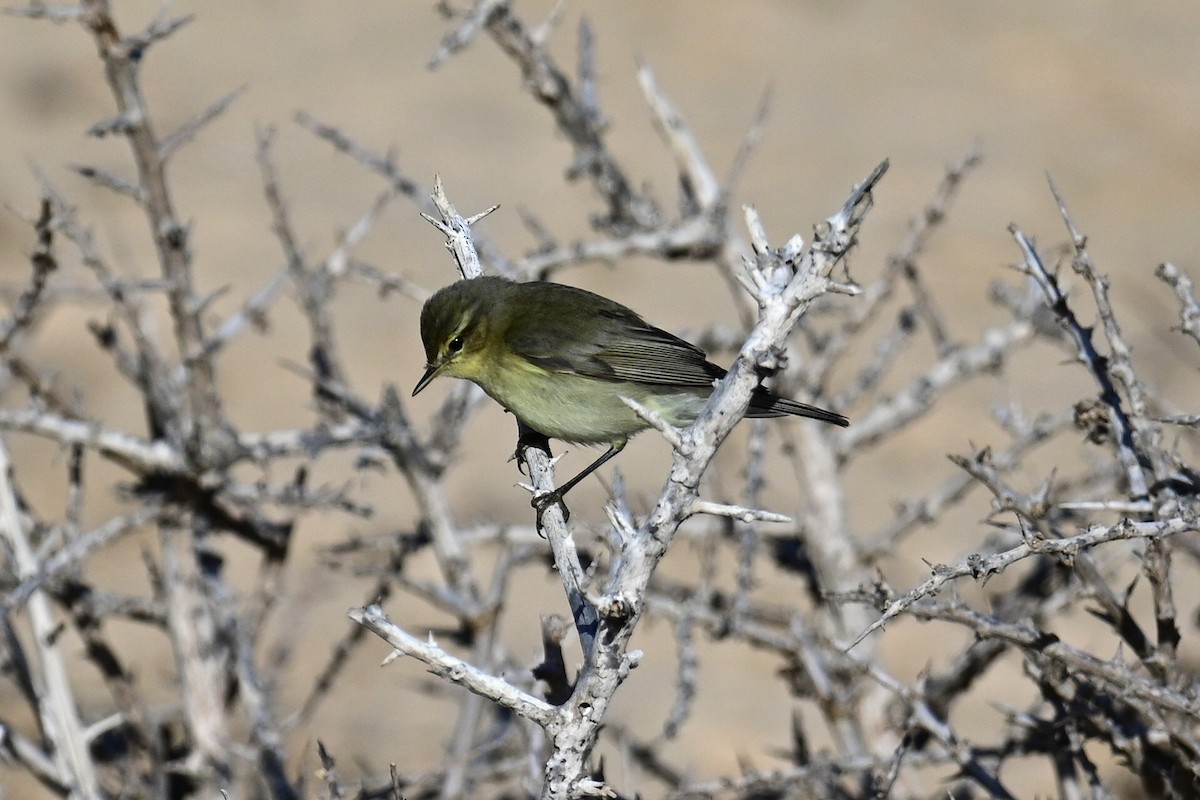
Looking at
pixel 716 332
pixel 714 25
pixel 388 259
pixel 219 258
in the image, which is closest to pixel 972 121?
pixel 714 25

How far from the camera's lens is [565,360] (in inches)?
206

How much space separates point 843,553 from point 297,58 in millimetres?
12687

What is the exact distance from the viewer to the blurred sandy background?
30.1 feet

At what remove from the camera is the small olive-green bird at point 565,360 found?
497cm

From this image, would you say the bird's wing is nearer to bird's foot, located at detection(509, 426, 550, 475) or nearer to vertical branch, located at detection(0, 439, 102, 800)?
bird's foot, located at detection(509, 426, 550, 475)

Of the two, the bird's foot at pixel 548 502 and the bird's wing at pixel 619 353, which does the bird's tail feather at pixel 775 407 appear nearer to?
the bird's wing at pixel 619 353

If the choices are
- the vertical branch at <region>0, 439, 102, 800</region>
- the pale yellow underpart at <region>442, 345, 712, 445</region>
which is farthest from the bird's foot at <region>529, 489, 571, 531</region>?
the vertical branch at <region>0, 439, 102, 800</region>

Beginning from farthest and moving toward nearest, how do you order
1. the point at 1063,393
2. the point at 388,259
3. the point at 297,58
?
1. the point at 297,58
2. the point at 388,259
3. the point at 1063,393

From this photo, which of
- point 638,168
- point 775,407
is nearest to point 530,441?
point 775,407

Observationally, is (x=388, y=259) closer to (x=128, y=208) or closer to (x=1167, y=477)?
(x=128, y=208)

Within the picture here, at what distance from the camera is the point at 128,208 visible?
1358 cm

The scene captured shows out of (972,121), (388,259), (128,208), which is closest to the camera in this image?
(388,259)

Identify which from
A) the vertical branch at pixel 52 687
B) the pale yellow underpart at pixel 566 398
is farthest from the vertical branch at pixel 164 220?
the pale yellow underpart at pixel 566 398

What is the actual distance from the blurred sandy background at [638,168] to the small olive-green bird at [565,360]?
2.74 m
